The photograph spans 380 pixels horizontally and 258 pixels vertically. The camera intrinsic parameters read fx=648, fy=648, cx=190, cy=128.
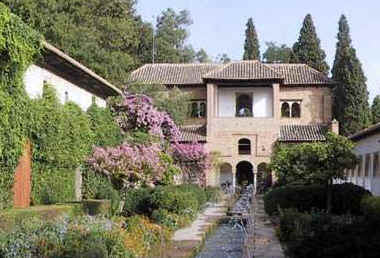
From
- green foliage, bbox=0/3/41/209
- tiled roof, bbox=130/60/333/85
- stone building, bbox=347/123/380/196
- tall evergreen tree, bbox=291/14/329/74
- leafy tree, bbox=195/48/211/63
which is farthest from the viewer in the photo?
leafy tree, bbox=195/48/211/63

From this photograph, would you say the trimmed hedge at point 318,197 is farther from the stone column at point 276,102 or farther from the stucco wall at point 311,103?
the stucco wall at point 311,103

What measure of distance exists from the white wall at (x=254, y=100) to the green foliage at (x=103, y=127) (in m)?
19.4

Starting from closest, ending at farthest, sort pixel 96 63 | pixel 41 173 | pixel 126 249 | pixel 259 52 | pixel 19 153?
1. pixel 126 249
2. pixel 19 153
3. pixel 41 173
4. pixel 96 63
5. pixel 259 52

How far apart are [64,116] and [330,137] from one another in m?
9.53

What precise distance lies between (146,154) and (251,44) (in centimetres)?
Result: 3957

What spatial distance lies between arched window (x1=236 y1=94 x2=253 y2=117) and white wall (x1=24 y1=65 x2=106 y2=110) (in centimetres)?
2023

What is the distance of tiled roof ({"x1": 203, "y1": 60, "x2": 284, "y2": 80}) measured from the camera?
4512 cm

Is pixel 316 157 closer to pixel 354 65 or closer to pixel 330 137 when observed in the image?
pixel 330 137

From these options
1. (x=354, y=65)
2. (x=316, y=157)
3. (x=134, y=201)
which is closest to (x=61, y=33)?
(x=134, y=201)

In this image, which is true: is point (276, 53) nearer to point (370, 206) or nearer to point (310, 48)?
point (310, 48)

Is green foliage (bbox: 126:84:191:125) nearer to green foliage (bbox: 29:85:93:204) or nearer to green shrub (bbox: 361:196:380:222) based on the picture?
Result: green foliage (bbox: 29:85:93:204)

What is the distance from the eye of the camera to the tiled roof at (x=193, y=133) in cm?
4454

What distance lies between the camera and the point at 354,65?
47312 millimetres

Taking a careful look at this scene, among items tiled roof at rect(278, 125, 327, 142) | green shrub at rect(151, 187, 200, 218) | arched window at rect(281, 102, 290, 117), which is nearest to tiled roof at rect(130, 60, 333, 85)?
arched window at rect(281, 102, 290, 117)
